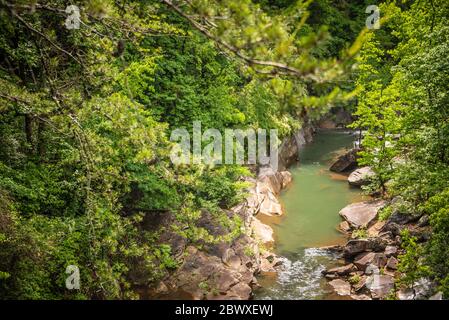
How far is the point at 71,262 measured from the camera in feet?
29.2

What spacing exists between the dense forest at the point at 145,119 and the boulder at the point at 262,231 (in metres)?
1.94

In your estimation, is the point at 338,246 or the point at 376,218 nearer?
the point at 338,246

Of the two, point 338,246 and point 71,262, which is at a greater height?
point 71,262

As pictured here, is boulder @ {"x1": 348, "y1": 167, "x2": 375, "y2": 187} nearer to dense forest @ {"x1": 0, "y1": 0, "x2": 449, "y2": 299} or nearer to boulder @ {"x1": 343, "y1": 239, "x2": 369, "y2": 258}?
dense forest @ {"x1": 0, "y1": 0, "x2": 449, "y2": 299}

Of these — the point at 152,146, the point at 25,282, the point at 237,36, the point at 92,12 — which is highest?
the point at 92,12

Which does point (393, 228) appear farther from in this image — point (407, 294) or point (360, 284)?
point (407, 294)

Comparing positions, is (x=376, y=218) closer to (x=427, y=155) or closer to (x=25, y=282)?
(x=427, y=155)

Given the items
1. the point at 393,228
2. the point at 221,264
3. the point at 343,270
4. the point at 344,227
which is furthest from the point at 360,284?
the point at 344,227

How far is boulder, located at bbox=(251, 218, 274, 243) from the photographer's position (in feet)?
52.3

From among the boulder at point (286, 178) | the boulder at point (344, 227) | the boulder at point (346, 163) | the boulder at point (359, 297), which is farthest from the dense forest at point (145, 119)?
the boulder at point (286, 178)
